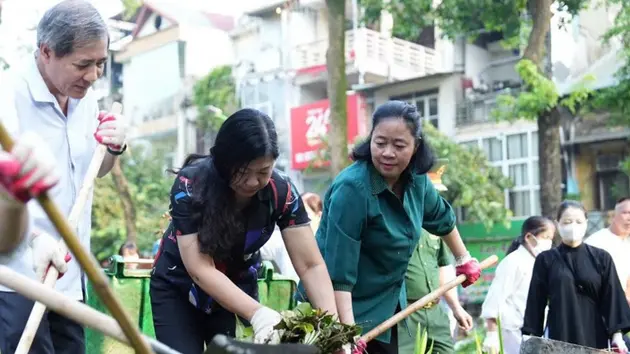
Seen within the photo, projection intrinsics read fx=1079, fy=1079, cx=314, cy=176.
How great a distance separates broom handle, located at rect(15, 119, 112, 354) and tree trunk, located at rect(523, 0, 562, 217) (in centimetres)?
957

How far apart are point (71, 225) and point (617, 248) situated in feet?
20.1

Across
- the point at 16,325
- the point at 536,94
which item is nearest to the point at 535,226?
the point at 536,94

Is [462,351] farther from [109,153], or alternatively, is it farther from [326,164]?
[326,164]

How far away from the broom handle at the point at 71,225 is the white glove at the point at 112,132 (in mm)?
37

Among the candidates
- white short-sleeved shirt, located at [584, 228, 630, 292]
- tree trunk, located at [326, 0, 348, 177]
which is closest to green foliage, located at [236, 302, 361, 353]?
white short-sleeved shirt, located at [584, 228, 630, 292]

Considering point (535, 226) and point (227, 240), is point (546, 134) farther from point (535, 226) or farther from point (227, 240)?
point (227, 240)

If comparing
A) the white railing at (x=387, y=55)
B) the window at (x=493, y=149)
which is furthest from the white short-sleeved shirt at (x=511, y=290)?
the white railing at (x=387, y=55)

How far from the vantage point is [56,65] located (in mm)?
3859

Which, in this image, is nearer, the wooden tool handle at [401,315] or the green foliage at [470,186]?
the wooden tool handle at [401,315]

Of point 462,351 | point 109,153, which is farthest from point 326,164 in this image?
point 109,153

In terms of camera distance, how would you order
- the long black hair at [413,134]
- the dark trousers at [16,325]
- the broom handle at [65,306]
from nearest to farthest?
the broom handle at [65,306]
the dark trousers at [16,325]
the long black hair at [413,134]

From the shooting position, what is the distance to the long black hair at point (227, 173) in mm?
3703

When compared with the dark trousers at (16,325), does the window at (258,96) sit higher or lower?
higher

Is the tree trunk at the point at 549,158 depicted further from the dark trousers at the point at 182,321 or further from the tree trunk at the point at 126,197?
the dark trousers at the point at 182,321
